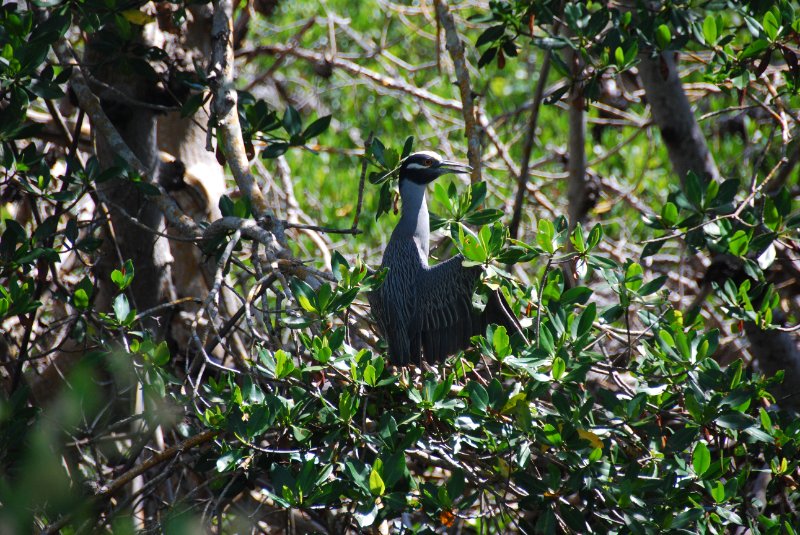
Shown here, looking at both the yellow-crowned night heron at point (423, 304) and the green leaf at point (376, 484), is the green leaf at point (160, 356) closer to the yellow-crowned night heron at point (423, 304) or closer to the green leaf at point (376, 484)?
the green leaf at point (376, 484)

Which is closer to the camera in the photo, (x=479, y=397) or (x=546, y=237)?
(x=479, y=397)

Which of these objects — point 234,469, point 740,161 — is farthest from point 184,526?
point 740,161

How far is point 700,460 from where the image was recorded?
2607 mm

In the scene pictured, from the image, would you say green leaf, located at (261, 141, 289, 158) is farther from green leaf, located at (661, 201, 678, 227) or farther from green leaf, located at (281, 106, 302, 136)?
green leaf, located at (661, 201, 678, 227)

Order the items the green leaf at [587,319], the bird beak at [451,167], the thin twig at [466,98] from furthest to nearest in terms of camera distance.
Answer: the bird beak at [451,167], the thin twig at [466,98], the green leaf at [587,319]

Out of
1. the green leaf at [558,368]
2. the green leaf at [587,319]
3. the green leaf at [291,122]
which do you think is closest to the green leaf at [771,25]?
the green leaf at [587,319]

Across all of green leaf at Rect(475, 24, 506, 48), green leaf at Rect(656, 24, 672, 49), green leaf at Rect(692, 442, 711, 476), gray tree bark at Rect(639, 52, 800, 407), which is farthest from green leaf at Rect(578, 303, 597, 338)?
gray tree bark at Rect(639, 52, 800, 407)

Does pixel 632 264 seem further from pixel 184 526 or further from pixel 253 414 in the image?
pixel 184 526

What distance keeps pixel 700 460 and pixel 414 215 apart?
7.02 ft

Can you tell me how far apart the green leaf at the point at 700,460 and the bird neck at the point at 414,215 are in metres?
1.97

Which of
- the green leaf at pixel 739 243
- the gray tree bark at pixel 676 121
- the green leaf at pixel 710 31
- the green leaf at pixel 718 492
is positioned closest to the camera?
the green leaf at pixel 718 492

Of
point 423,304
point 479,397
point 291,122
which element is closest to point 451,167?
point 423,304

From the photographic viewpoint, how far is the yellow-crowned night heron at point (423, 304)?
144 inches

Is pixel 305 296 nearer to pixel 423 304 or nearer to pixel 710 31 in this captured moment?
pixel 423 304
